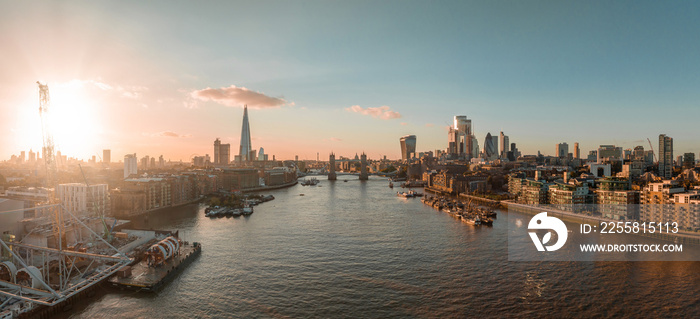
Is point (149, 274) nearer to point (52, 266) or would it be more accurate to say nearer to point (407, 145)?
point (52, 266)

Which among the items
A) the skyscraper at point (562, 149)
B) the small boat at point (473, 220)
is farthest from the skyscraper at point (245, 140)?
the skyscraper at point (562, 149)

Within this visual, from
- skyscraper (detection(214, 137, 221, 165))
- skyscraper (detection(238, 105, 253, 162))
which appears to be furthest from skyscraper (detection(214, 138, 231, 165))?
skyscraper (detection(238, 105, 253, 162))

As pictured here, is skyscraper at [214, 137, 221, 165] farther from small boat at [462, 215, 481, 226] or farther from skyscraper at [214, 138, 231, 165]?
small boat at [462, 215, 481, 226]

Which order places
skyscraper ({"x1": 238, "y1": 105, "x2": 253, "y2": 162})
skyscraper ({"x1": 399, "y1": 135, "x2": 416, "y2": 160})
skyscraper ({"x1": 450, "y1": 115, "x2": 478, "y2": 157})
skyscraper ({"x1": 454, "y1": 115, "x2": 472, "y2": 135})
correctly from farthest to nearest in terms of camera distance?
1. skyscraper ({"x1": 454, "y1": 115, "x2": 472, "y2": 135})
2. skyscraper ({"x1": 399, "y1": 135, "x2": 416, "y2": 160})
3. skyscraper ({"x1": 450, "y1": 115, "x2": 478, "y2": 157})
4. skyscraper ({"x1": 238, "y1": 105, "x2": 253, "y2": 162})

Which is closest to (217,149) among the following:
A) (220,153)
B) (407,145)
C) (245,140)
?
(220,153)

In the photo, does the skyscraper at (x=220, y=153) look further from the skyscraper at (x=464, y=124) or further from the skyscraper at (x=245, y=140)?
the skyscraper at (x=464, y=124)

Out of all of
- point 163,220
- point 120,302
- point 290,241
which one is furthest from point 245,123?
point 120,302

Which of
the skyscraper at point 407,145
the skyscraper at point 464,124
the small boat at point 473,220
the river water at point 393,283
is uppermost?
the skyscraper at point 464,124
